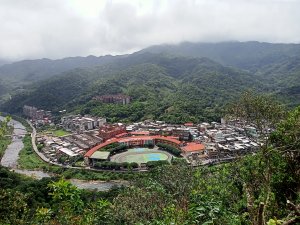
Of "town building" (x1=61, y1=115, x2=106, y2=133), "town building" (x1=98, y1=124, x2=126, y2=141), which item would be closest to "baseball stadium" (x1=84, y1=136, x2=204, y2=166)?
"town building" (x1=98, y1=124, x2=126, y2=141)

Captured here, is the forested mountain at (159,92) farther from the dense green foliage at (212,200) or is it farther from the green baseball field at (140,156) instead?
the dense green foliage at (212,200)

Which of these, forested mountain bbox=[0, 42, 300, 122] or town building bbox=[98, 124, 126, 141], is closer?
town building bbox=[98, 124, 126, 141]

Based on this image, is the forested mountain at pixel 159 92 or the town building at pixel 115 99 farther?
the town building at pixel 115 99

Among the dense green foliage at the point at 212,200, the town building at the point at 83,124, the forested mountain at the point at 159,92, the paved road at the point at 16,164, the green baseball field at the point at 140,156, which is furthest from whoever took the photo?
the forested mountain at the point at 159,92

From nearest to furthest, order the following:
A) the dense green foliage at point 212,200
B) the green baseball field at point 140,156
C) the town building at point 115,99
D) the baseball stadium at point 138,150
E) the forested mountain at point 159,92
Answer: the dense green foliage at point 212,200, the green baseball field at point 140,156, the baseball stadium at point 138,150, the forested mountain at point 159,92, the town building at point 115,99

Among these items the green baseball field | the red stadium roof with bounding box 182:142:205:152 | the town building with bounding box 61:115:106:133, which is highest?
the red stadium roof with bounding box 182:142:205:152

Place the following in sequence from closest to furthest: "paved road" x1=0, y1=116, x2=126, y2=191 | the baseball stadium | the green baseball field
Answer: "paved road" x1=0, y1=116, x2=126, y2=191 < the green baseball field < the baseball stadium

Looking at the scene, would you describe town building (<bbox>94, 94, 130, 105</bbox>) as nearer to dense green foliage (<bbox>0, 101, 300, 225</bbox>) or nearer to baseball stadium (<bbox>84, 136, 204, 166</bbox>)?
baseball stadium (<bbox>84, 136, 204, 166</bbox>)

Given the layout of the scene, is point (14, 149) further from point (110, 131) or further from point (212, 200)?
point (212, 200)

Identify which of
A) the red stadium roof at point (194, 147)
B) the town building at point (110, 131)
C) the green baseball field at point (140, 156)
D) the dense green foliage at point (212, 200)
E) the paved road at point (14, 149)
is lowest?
the paved road at point (14, 149)

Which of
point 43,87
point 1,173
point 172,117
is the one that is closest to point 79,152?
point 1,173

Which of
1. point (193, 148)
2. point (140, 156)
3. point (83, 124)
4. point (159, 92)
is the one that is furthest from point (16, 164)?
point (159, 92)

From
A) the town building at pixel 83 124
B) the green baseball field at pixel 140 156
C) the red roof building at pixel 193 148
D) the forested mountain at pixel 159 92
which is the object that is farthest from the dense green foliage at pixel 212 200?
the forested mountain at pixel 159 92
